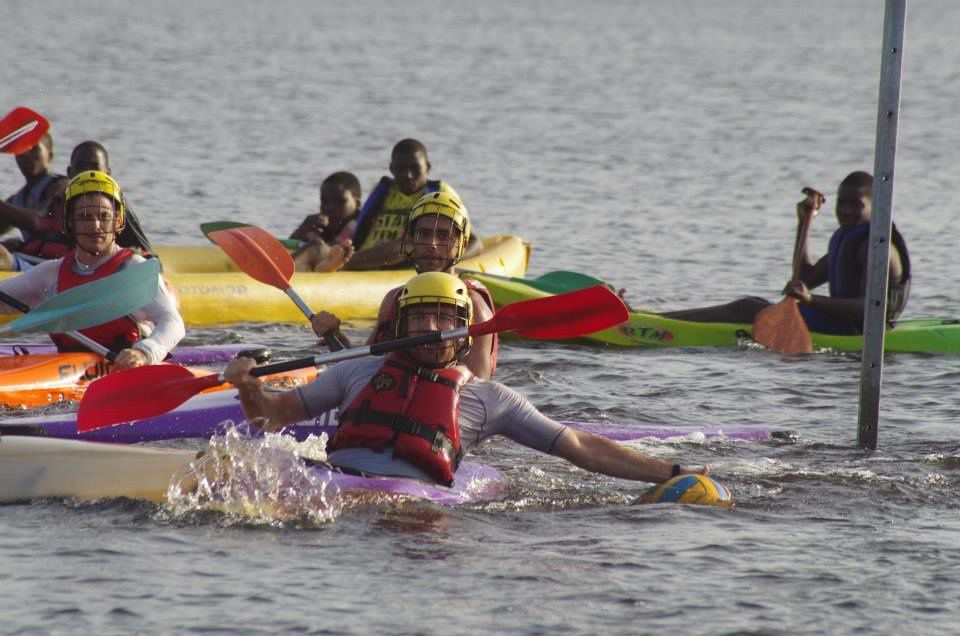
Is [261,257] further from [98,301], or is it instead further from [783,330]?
[783,330]

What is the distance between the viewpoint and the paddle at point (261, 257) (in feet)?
26.2

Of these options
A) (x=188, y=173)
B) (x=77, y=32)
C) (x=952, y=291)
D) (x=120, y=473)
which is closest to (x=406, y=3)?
(x=77, y=32)

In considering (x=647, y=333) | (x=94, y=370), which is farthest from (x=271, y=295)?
(x=94, y=370)

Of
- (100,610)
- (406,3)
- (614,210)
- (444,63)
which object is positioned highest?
(406,3)

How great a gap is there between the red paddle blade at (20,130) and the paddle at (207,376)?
4.36 meters

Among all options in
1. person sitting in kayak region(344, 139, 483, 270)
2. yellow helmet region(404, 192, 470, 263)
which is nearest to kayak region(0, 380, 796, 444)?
yellow helmet region(404, 192, 470, 263)

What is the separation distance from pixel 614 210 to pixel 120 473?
1282cm

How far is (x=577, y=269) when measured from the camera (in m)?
14.8

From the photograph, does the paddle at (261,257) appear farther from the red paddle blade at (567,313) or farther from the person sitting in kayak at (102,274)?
the red paddle blade at (567,313)

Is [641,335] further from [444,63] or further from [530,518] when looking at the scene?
[444,63]

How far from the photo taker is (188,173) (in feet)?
65.3

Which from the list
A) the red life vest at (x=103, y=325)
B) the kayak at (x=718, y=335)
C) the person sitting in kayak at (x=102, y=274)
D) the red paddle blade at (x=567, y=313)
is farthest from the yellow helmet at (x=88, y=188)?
the kayak at (x=718, y=335)

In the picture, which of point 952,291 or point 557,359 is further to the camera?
point 952,291

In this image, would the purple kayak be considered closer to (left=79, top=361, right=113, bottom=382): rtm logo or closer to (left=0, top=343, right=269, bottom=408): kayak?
(left=0, top=343, right=269, bottom=408): kayak
